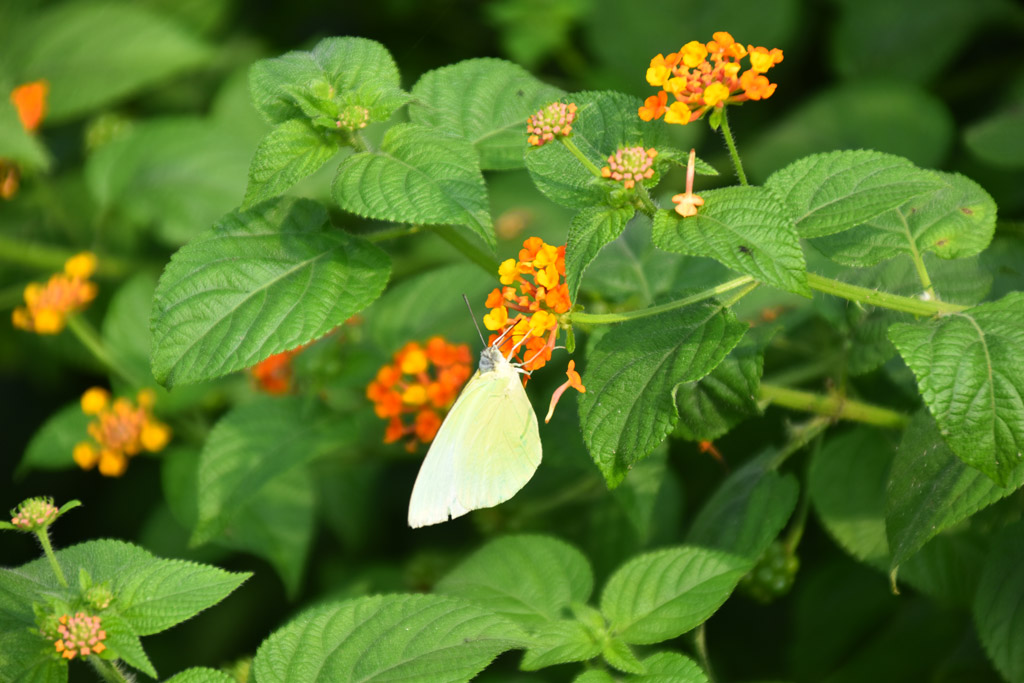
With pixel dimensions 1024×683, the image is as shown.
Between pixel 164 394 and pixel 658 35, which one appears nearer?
pixel 164 394

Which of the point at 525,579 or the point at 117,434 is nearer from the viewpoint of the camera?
the point at 525,579

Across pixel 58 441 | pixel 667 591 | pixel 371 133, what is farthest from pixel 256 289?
pixel 371 133

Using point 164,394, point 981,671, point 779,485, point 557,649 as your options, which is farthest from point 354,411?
point 981,671

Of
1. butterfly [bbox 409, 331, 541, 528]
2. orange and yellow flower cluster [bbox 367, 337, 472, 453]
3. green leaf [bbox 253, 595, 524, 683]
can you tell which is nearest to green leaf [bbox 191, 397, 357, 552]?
orange and yellow flower cluster [bbox 367, 337, 472, 453]

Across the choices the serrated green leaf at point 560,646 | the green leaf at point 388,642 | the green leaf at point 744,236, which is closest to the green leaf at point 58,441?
the green leaf at point 388,642

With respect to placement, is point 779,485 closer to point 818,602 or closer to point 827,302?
point 827,302

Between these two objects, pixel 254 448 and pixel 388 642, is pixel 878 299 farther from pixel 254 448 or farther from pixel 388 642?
pixel 254 448

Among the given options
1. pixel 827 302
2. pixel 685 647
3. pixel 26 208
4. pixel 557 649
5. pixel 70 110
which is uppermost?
pixel 70 110
